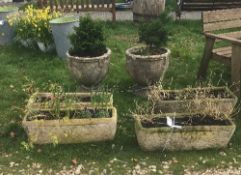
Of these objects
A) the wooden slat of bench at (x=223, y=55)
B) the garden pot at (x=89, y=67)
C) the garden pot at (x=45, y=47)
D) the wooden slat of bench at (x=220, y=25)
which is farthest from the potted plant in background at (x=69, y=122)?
the garden pot at (x=45, y=47)

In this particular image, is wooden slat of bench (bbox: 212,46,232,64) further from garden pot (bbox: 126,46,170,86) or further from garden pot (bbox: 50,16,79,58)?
garden pot (bbox: 50,16,79,58)

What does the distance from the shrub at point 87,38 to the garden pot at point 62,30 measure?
1567mm

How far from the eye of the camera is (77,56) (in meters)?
5.90

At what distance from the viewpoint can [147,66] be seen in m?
5.91

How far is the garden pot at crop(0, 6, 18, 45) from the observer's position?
8359 millimetres

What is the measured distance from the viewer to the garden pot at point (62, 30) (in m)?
7.42

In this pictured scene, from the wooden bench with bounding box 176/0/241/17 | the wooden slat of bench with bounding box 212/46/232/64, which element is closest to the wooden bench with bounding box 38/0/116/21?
the wooden bench with bounding box 176/0/241/17

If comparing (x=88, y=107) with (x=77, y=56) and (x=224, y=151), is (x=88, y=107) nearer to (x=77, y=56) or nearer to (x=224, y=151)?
(x=77, y=56)

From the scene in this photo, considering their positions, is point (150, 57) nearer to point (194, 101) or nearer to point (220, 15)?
point (194, 101)

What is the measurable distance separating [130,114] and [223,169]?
1.50m

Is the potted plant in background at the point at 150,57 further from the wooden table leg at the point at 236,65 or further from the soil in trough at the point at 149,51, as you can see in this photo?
the wooden table leg at the point at 236,65

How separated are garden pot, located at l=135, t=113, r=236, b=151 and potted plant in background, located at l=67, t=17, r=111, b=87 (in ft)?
→ 3.63

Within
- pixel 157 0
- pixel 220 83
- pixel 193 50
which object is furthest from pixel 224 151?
pixel 157 0

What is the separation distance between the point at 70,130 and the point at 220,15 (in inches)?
115
